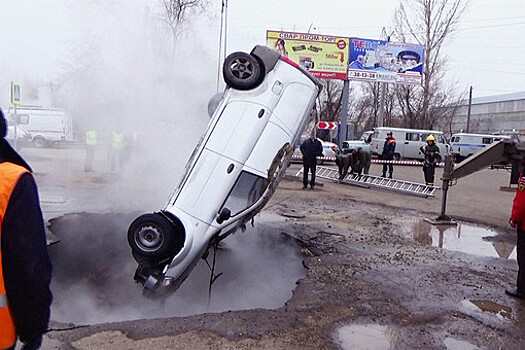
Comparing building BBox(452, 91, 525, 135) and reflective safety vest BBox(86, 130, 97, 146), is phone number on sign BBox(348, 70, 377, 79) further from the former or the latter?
building BBox(452, 91, 525, 135)

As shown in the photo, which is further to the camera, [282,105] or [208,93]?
[208,93]

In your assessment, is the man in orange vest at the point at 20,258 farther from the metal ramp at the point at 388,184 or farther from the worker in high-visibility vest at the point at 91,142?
the metal ramp at the point at 388,184

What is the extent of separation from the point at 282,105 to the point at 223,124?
66 cm

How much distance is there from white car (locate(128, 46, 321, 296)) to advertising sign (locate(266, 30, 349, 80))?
1974 centimetres

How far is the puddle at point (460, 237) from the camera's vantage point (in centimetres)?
728

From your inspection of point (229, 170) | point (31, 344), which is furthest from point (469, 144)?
point (31, 344)

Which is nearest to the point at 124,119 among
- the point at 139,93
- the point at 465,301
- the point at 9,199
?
the point at 139,93

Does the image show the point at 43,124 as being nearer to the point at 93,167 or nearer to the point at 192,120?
the point at 93,167

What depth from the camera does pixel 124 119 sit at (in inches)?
390

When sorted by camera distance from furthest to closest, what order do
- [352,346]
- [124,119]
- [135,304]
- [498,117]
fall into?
1. [498,117]
2. [124,119]
3. [135,304]
4. [352,346]

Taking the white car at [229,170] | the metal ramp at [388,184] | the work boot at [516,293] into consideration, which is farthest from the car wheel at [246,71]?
the metal ramp at [388,184]

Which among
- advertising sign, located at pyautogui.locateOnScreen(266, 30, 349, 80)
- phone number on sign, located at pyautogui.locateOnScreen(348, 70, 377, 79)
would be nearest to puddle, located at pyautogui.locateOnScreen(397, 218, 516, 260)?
advertising sign, located at pyautogui.locateOnScreen(266, 30, 349, 80)

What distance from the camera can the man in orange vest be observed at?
5.91ft

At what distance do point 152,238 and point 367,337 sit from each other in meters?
2.09
